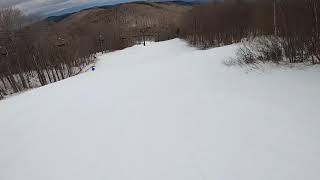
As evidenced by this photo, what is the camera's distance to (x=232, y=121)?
8.32 meters

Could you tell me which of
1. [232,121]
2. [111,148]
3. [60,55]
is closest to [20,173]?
[111,148]

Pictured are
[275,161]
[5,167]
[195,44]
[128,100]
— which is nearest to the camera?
[275,161]

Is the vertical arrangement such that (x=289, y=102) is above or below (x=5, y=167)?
above

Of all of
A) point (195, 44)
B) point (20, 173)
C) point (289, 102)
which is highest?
point (289, 102)

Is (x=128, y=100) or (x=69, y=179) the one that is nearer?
(x=69, y=179)

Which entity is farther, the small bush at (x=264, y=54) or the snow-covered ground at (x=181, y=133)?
the small bush at (x=264, y=54)

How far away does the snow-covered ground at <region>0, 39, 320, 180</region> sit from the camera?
6.16 meters

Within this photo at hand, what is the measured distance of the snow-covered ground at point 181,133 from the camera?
6156 millimetres

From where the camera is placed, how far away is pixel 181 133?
820 centimetres

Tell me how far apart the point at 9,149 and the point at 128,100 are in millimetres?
5162

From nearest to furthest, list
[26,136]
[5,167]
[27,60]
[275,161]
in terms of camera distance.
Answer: [275,161]
[5,167]
[26,136]
[27,60]

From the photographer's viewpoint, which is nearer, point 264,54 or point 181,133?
point 181,133

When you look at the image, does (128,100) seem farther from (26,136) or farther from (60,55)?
(60,55)

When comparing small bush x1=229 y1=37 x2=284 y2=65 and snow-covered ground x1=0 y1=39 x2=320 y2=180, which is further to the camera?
small bush x1=229 y1=37 x2=284 y2=65
